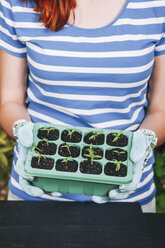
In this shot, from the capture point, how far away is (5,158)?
95.8 inches

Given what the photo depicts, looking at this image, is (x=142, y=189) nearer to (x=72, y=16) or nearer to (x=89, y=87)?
(x=89, y=87)

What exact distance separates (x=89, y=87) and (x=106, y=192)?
41 centimetres

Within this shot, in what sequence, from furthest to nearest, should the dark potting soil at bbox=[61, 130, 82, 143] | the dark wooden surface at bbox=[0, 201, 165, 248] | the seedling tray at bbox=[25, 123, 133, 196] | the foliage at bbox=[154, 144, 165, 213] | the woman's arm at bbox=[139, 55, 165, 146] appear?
1. the foliage at bbox=[154, 144, 165, 213]
2. the woman's arm at bbox=[139, 55, 165, 146]
3. the dark potting soil at bbox=[61, 130, 82, 143]
4. the seedling tray at bbox=[25, 123, 133, 196]
5. the dark wooden surface at bbox=[0, 201, 165, 248]

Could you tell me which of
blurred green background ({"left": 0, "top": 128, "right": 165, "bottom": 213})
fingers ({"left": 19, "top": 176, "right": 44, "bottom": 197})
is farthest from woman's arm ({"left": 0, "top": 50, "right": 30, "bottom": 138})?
blurred green background ({"left": 0, "top": 128, "right": 165, "bottom": 213})

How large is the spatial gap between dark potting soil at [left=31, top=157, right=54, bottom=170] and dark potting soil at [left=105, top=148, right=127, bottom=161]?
20 cm

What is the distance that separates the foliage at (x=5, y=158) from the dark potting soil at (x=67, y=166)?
1371 millimetres

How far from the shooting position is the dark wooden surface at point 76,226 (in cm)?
90

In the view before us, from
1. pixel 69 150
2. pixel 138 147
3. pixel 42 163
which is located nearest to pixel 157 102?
pixel 138 147

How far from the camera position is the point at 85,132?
115 centimetres

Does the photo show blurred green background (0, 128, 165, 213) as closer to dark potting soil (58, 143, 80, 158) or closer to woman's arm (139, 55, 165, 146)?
woman's arm (139, 55, 165, 146)

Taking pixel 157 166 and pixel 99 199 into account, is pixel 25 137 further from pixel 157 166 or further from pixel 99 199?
pixel 157 166

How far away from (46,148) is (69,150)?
8cm

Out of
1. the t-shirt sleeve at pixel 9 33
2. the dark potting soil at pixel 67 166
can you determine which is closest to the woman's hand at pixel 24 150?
the dark potting soil at pixel 67 166

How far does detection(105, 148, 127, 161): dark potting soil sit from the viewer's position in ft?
3.58
